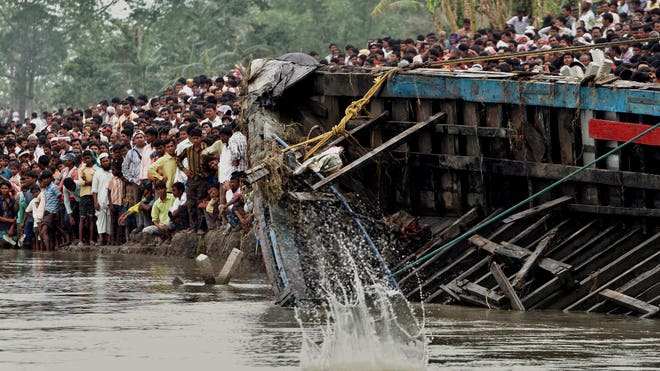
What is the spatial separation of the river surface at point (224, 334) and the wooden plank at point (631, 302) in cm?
11

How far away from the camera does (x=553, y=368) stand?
9953mm

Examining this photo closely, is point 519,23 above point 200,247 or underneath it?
above

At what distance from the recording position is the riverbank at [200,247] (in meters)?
18.6

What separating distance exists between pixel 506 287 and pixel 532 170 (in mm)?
1359

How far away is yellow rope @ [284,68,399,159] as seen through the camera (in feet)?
49.3

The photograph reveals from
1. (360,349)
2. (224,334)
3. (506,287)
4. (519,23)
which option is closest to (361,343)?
(360,349)

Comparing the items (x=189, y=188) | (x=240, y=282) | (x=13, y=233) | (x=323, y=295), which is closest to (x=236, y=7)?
(x=13, y=233)

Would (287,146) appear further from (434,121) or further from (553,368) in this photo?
(553,368)

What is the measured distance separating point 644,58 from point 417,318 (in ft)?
21.0

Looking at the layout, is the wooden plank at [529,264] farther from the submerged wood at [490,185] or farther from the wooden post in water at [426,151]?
the wooden post in water at [426,151]

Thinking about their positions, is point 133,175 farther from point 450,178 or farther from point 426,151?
point 450,178

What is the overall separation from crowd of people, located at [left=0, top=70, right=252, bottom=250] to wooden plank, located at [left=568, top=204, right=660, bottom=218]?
3779mm

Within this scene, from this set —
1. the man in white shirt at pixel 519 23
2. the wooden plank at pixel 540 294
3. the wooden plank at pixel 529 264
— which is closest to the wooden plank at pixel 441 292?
the wooden plank at pixel 529 264

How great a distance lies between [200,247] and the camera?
66.7 ft
